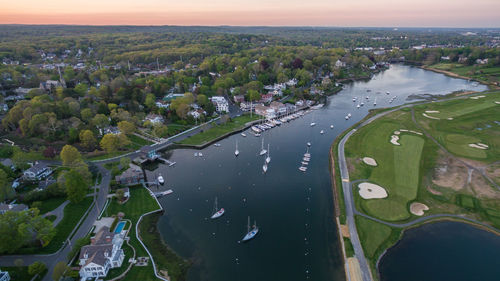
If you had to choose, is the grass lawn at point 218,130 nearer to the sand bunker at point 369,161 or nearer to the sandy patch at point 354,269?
the sand bunker at point 369,161

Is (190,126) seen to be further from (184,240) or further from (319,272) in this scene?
(319,272)

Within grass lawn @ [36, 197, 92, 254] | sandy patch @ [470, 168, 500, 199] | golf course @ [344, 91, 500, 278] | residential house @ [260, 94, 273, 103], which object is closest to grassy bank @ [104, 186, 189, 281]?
grass lawn @ [36, 197, 92, 254]

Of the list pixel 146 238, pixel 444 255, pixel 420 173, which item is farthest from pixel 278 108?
pixel 146 238

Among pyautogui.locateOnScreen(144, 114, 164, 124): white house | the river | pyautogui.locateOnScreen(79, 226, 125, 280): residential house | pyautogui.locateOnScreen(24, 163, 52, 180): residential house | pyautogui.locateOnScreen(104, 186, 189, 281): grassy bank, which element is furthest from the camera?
pyautogui.locateOnScreen(144, 114, 164, 124): white house

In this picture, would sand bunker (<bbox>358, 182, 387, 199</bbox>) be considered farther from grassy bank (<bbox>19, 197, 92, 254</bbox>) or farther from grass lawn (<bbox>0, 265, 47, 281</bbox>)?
grass lawn (<bbox>0, 265, 47, 281</bbox>)

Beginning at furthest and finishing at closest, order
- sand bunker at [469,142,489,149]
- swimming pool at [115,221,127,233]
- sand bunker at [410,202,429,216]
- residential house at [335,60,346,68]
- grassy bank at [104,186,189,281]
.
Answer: residential house at [335,60,346,68] < sand bunker at [469,142,489,149] < sand bunker at [410,202,429,216] < swimming pool at [115,221,127,233] < grassy bank at [104,186,189,281]

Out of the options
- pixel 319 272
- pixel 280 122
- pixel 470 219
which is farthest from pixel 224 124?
pixel 470 219

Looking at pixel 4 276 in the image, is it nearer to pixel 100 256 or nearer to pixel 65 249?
pixel 65 249
